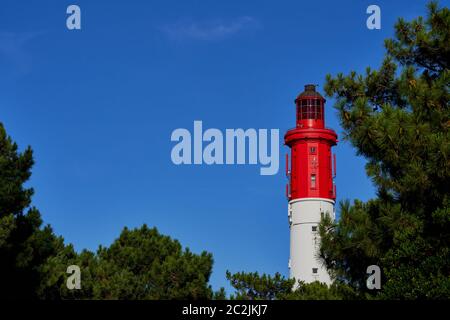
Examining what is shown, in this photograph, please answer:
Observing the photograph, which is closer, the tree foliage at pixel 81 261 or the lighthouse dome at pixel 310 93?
the tree foliage at pixel 81 261

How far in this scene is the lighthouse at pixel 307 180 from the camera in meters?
61.6

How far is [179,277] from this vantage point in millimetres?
43969

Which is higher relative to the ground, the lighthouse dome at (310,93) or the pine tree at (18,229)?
the lighthouse dome at (310,93)

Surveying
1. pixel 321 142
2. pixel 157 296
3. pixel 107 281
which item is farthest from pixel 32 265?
pixel 321 142

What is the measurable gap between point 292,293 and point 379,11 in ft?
65.0

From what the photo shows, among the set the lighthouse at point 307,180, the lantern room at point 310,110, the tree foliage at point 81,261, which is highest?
the lantern room at point 310,110

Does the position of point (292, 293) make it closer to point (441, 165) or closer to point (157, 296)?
point (157, 296)

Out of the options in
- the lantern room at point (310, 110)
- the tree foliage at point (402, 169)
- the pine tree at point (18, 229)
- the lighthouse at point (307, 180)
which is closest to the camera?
the tree foliage at point (402, 169)

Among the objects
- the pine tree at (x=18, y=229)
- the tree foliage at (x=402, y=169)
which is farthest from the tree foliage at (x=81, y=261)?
the tree foliage at (x=402, y=169)

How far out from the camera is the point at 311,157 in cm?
6303

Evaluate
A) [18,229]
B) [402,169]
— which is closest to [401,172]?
[402,169]

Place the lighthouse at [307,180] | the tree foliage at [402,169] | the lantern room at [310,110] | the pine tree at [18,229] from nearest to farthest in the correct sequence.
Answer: the tree foliage at [402,169], the pine tree at [18,229], the lighthouse at [307,180], the lantern room at [310,110]

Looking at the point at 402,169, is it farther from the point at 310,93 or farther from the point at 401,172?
the point at 310,93

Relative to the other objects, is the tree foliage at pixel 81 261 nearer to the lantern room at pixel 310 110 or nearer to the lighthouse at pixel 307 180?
the lighthouse at pixel 307 180
